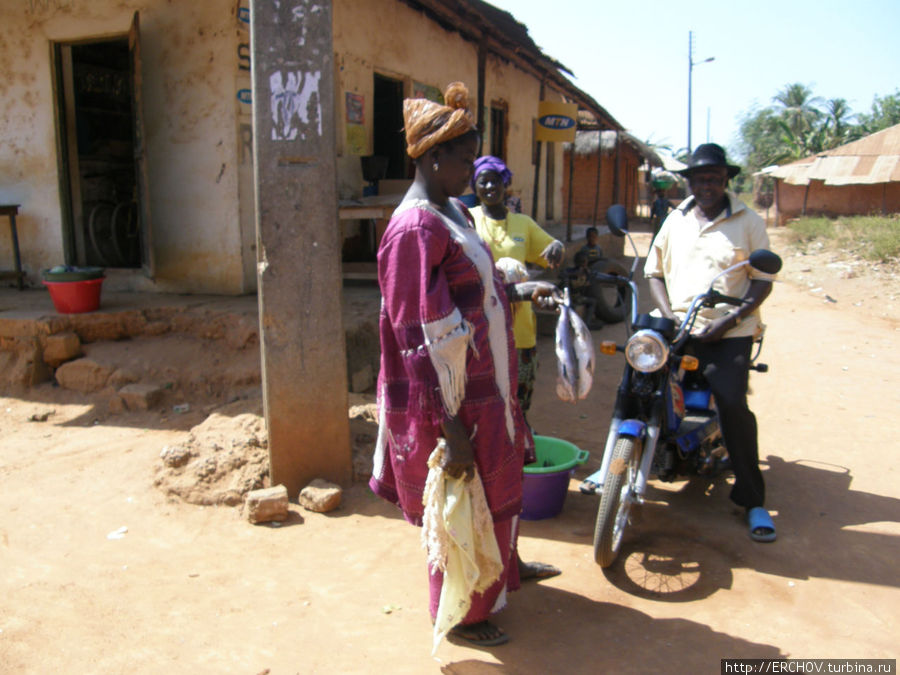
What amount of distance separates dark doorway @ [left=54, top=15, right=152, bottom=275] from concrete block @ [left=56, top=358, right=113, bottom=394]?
A: 139 cm

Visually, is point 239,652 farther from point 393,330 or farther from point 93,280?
point 93,280

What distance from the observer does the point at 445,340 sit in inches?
78.0

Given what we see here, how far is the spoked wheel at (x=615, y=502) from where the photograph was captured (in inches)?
109

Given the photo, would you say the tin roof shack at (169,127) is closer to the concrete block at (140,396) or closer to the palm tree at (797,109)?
the concrete block at (140,396)

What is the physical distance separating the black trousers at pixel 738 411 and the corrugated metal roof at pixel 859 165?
736 inches

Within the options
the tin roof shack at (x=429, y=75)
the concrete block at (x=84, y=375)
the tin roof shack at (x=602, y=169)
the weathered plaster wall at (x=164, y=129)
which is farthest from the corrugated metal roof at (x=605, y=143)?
the concrete block at (x=84, y=375)

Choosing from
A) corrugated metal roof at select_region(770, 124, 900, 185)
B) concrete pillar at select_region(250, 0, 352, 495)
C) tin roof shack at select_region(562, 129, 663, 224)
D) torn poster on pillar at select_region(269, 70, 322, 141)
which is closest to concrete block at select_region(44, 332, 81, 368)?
concrete pillar at select_region(250, 0, 352, 495)

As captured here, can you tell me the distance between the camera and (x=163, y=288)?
A: 657 cm

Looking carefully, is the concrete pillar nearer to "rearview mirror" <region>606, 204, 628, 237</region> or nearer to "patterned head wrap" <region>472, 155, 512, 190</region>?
"patterned head wrap" <region>472, 155, 512, 190</region>

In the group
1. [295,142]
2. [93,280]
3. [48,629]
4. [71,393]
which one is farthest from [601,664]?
[93,280]

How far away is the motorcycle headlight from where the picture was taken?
2.95 m

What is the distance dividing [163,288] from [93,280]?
104 centimetres

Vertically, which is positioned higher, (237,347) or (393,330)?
(393,330)

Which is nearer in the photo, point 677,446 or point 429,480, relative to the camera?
point 429,480
